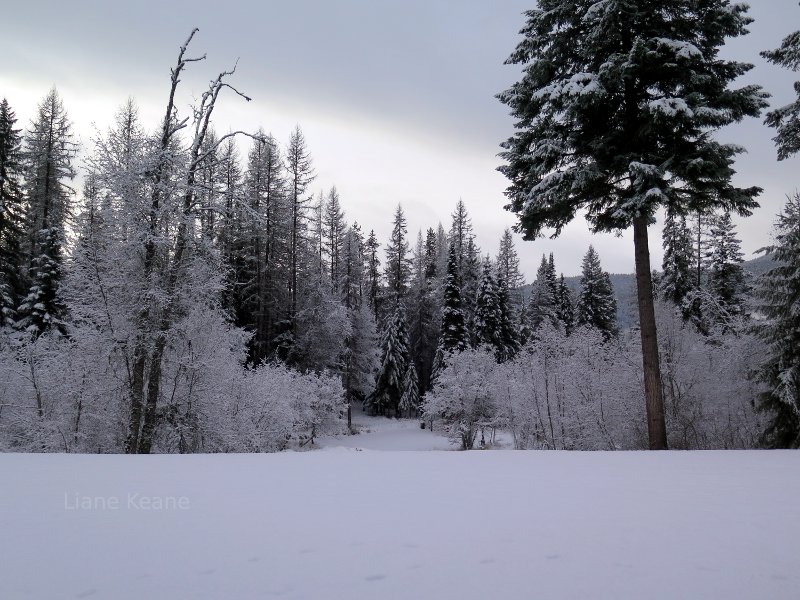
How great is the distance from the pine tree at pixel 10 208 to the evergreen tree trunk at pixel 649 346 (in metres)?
28.2

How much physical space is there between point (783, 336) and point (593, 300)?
37.1 meters

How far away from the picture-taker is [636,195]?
9.77m

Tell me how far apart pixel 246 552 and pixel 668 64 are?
11834 millimetres

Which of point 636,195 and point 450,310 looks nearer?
point 636,195

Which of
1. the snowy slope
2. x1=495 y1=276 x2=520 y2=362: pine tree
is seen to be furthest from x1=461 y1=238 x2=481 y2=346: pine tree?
the snowy slope

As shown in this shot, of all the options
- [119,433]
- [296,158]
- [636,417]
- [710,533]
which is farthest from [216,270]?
[296,158]

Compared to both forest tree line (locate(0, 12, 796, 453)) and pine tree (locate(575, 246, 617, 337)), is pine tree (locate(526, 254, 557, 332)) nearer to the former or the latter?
pine tree (locate(575, 246, 617, 337))

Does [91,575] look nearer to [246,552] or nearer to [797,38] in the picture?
[246,552]

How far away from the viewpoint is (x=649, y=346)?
10.5 meters

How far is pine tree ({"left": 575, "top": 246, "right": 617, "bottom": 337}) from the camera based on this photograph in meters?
46.2

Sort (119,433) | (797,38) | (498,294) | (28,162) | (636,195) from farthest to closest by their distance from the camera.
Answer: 1. (498,294)
2. (28,162)
3. (119,433)
4. (797,38)
5. (636,195)

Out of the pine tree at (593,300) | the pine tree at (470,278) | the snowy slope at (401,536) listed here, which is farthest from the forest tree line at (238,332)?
the pine tree at (593,300)

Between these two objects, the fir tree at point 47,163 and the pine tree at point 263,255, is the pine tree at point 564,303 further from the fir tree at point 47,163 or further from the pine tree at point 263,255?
the fir tree at point 47,163

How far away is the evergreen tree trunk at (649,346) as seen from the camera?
10445 mm
